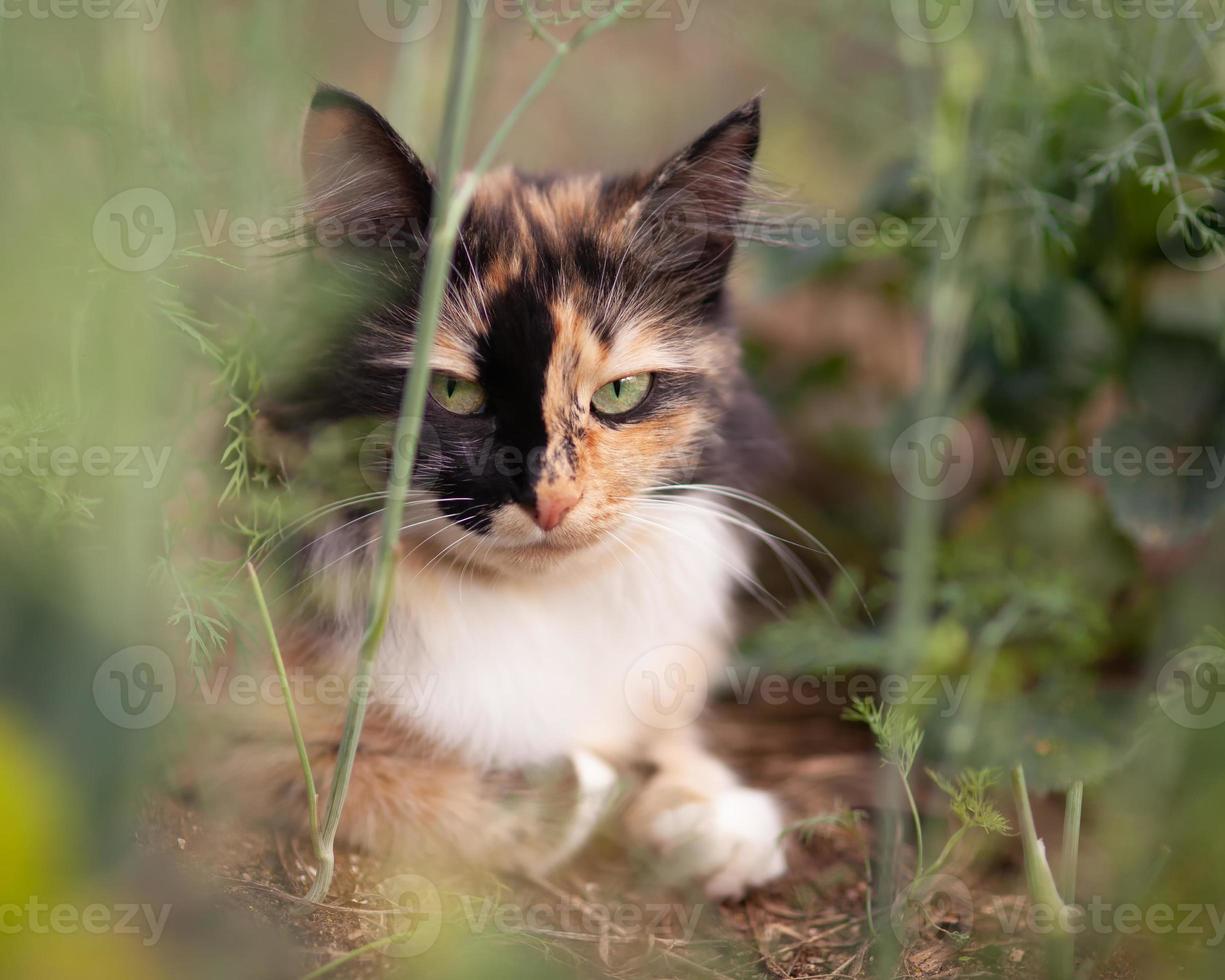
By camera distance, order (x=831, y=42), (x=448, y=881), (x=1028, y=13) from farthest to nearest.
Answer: (x=831, y=42) < (x=1028, y=13) < (x=448, y=881)

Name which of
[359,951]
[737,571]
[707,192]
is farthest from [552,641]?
[707,192]

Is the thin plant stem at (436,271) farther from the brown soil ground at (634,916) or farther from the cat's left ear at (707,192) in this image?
the cat's left ear at (707,192)

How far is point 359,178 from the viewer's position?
1.44 m

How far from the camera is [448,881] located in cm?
155

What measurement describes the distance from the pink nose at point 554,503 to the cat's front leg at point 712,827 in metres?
0.61

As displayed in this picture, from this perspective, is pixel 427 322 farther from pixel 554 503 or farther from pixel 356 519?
pixel 356 519

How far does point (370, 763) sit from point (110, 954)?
0.73m

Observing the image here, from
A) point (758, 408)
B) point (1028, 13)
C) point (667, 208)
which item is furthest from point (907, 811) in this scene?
point (1028, 13)

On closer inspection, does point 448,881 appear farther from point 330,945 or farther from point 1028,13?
point 1028,13

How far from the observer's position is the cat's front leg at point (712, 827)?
5.40 ft

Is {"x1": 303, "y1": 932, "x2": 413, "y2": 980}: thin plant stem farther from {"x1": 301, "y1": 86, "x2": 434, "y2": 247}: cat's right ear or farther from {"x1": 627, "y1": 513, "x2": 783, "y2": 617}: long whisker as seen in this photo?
{"x1": 301, "y1": 86, "x2": 434, "y2": 247}: cat's right ear

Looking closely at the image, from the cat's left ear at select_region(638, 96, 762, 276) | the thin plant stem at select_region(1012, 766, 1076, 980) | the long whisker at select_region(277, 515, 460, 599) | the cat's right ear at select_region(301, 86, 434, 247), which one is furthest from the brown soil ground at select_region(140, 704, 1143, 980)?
the cat's left ear at select_region(638, 96, 762, 276)

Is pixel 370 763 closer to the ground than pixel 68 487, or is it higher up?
closer to the ground

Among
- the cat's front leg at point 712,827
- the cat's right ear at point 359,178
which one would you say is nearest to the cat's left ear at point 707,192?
the cat's right ear at point 359,178
